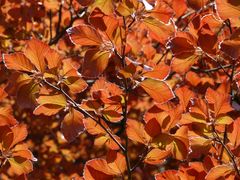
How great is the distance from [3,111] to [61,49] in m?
1.39

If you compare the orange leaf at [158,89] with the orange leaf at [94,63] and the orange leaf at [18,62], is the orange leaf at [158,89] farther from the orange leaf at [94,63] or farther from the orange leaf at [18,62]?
the orange leaf at [18,62]

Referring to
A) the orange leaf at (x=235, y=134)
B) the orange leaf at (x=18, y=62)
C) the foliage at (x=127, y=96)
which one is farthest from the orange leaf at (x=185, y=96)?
the orange leaf at (x=18, y=62)

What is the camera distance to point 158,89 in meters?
1.46

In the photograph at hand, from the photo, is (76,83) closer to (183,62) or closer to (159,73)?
(159,73)

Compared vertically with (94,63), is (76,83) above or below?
below

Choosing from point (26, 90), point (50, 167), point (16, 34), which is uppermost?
point (26, 90)

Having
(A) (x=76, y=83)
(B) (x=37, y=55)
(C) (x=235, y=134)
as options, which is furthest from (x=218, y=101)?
(B) (x=37, y=55)

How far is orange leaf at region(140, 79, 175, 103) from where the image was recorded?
145 cm

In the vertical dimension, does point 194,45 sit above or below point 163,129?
above

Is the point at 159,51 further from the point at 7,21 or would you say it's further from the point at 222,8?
the point at 222,8

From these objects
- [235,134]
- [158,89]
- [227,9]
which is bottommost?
[235,134]

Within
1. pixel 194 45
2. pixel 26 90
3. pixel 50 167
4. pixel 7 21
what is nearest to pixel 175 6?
pixel 194 45

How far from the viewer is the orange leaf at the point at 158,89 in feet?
4.77

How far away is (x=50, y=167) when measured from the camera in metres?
4.16
